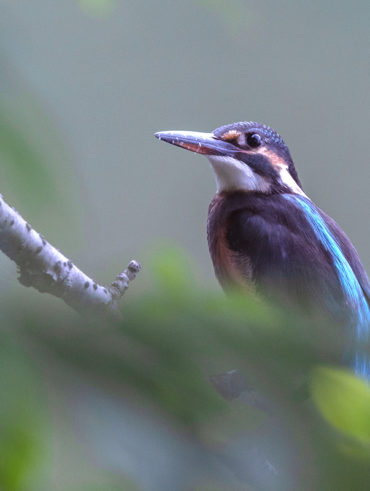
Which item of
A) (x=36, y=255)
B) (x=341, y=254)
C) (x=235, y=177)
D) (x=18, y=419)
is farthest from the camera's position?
(x=235, y=177)

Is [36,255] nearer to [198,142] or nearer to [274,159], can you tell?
[198,142]

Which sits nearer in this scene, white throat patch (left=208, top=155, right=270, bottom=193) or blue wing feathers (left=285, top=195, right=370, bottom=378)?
blue wing feathers (left=285, top=195, right=370, bottom=378)

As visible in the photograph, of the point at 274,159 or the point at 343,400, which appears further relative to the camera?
the point at 274,159

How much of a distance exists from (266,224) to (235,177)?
0.50 feet

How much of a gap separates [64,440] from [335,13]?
1.16ft

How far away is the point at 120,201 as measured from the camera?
58.0 inches

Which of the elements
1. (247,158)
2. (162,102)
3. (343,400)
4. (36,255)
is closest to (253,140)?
(247,158)

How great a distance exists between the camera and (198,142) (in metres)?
1.11

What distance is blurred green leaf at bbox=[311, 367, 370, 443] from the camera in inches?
6.9

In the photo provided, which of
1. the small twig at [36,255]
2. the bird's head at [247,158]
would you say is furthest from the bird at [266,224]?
the small twig at [36,255]

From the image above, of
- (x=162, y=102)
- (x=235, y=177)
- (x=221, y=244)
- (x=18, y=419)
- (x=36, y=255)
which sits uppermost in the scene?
(x=162, y=102)

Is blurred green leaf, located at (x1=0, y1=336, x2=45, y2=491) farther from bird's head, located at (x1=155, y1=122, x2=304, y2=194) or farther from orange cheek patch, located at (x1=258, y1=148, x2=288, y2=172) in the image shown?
orange cheek patch, located at (x1=258, y1=148, x2=288, y2=172)

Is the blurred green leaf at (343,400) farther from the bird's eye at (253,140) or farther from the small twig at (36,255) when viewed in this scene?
the bird's eye at (253,140)

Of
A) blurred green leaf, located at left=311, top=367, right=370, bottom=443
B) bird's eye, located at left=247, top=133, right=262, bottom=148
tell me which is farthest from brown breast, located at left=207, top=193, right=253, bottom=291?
blurred green leaf, located at left=311, top=367, right=370, bottom=443
